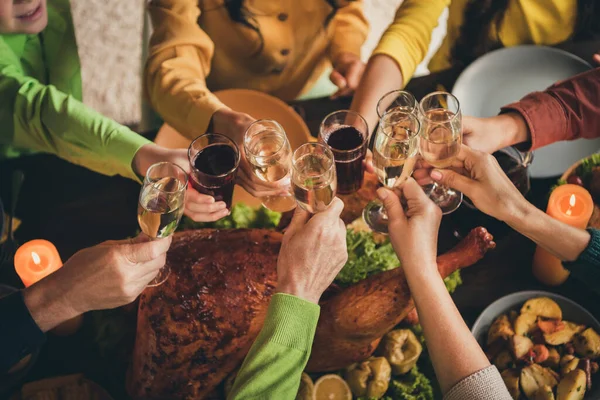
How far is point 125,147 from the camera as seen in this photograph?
A: 1657mm

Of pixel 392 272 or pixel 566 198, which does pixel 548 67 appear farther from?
pixel 392 272

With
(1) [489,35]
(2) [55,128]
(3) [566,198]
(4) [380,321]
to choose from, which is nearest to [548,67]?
(1) [489,35]

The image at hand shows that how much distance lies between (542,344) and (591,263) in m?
0.26

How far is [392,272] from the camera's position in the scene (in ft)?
4.79

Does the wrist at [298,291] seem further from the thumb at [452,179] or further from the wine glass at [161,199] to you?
the thumb at [452,179]

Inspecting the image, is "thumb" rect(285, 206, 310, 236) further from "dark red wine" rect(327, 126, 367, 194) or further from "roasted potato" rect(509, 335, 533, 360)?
"roasted potato" rect(509, 335, 533, 360)

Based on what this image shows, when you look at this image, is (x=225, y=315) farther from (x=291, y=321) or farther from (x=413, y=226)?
(x=413, y=226)

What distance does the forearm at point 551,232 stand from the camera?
140 cm

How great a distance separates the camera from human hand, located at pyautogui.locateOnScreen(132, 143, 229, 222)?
4.94 ft

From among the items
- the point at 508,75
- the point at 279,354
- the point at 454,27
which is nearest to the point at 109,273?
the point at 279,354

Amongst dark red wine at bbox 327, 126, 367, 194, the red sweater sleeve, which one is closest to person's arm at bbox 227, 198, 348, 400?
dark red wine at bbox 327, 126, 367, 194

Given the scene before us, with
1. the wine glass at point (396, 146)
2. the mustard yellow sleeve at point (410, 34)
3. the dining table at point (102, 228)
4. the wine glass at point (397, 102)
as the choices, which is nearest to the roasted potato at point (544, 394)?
the dining table at point (102, 228)

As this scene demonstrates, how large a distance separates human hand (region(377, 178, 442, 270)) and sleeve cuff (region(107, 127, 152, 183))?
0.73 metres

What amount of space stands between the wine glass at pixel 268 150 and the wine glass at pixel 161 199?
0.22 metres
